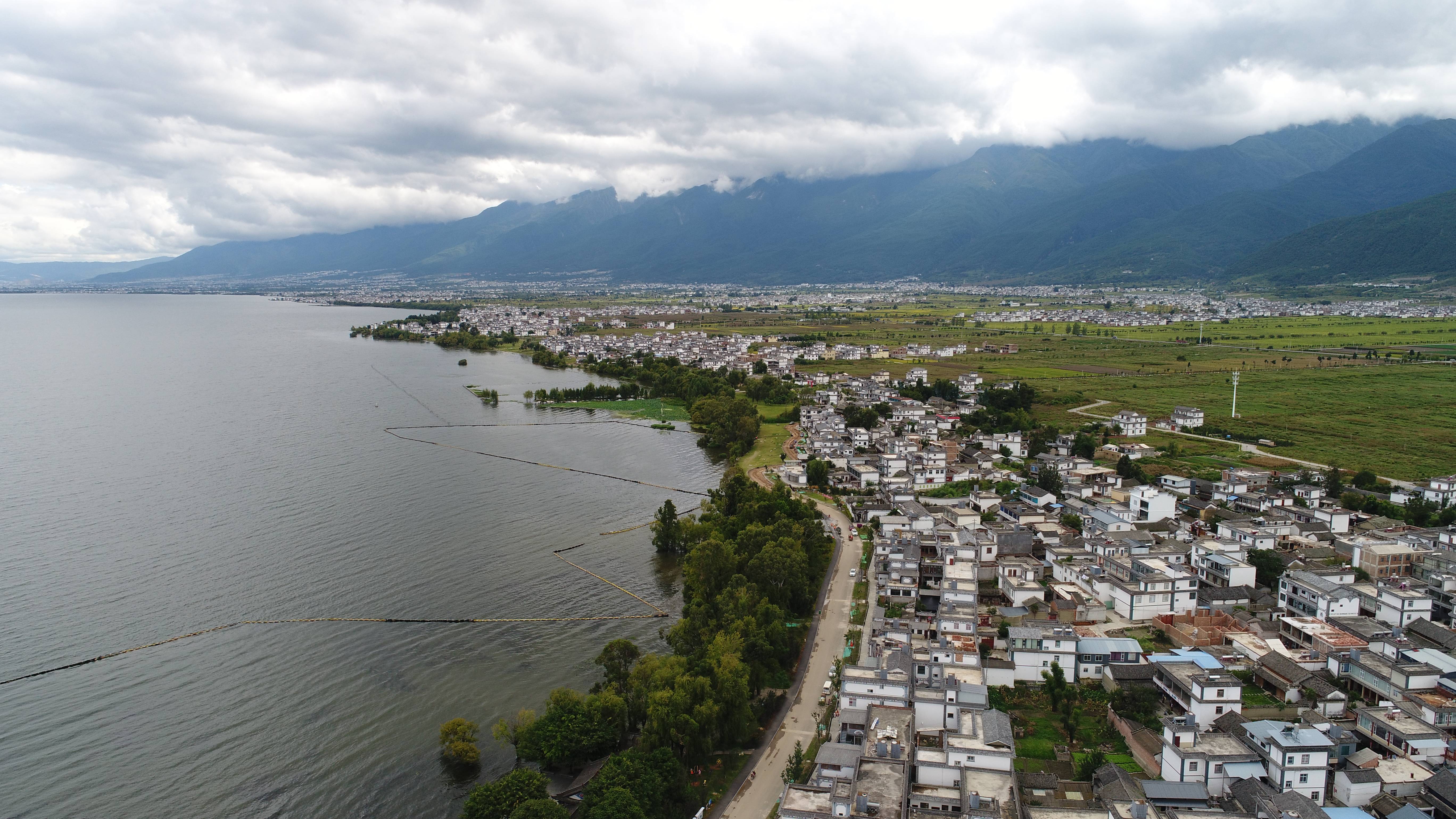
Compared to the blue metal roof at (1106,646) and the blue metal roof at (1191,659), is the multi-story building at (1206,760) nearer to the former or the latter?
the blue metal roof at (1191,659)

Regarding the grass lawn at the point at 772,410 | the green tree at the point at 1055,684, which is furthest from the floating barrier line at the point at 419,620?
the grass lawn at the point at 772,410

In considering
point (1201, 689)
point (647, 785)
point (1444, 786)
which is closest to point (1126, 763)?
point (1201, 689)

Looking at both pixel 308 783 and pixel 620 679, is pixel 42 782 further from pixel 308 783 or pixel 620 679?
pixel 620 679

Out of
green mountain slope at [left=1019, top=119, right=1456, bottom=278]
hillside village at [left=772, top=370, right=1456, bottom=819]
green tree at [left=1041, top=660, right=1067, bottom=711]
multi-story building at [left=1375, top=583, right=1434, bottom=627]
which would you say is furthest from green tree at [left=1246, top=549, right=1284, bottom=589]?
green mountain slope at [left=1019, top=119, right=1456, bottom=278]

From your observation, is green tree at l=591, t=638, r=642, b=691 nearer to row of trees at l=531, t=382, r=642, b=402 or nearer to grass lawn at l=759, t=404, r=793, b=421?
grass lawn at l=759, t=404, r=793, b=421

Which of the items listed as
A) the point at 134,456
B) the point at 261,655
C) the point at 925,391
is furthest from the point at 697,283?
the point at 261,655

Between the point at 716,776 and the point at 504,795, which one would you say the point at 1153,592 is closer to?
the point at 716,776

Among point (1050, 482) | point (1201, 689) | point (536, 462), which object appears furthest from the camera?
point (536, 462)
